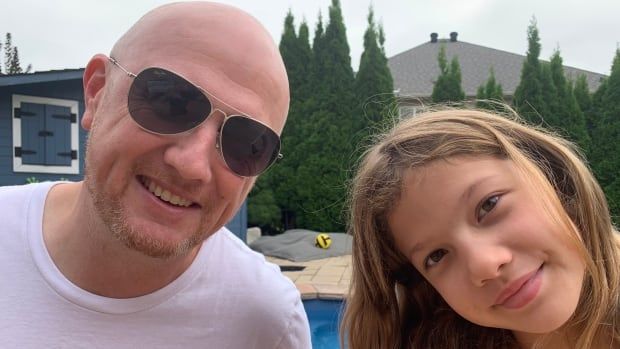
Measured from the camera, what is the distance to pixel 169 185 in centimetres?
129

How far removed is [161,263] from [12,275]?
425 mm

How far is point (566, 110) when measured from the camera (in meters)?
11.0

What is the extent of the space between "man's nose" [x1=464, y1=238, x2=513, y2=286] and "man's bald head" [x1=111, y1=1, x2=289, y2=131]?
732 millimetres

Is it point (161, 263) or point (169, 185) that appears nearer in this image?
point (169, 185)

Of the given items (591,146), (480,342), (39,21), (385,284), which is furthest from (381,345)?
(39,21)

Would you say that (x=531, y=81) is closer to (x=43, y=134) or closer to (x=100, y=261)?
(x=43, y=134)

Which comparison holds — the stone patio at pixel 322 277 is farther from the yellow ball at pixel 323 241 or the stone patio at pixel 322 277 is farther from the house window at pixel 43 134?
the house window at pixel 43 134

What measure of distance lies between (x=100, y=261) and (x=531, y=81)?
11.7 metres

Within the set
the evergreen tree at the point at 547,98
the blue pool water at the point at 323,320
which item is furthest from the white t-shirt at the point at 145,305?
the evergreen tree at the point at 547,98

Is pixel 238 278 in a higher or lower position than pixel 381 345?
higher

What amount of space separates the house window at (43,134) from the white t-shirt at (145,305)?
7.28 m

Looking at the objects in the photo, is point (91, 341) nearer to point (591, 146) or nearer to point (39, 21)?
point (591, 146)

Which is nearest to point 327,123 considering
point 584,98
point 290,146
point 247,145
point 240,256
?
point 290,146

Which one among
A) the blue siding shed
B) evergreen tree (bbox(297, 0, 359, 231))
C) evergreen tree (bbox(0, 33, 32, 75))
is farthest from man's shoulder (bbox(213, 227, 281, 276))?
evergreen tree (bbox(0, 33, 32, 75))
